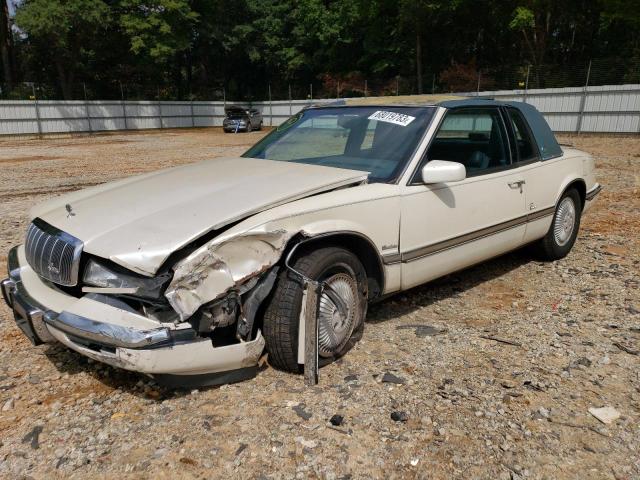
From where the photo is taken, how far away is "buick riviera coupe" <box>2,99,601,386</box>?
8.14ft

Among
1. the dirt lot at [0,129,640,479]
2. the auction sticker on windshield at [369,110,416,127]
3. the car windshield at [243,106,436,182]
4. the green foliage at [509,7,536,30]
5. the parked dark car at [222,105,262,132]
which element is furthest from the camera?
the parked dark car at [222,105,262,132]

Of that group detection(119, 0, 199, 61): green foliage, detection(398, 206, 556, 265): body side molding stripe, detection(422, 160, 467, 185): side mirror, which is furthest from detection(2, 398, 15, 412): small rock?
detection(119, 0, 199, 61): green foliage

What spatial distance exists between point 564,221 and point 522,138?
1.08 meters

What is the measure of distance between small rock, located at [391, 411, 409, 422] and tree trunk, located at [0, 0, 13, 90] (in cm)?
3819

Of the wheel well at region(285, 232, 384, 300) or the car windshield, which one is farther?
the car windshield

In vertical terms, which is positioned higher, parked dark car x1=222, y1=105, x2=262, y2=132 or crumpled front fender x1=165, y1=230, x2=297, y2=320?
crumpled front fender x1=165, y1=230, x2=297, y2=320

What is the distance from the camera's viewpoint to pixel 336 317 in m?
3.06

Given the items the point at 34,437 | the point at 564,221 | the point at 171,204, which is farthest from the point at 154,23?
the point at 34,437

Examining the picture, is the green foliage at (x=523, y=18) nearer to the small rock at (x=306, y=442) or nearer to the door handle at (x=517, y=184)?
the door handle at (x=517, y=184)

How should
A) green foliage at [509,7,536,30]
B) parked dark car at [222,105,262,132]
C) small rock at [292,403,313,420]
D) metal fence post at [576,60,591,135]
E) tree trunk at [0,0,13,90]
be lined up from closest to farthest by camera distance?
small rock at [292,403,313,420] → metal fence post at [576,60,591,135] → green foliage at [509,7,536,30] → parked dark car at [222,105,262,132] → tree trunk at [0,0,13,90]

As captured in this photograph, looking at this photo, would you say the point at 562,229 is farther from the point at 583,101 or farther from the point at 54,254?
the point at 583,101

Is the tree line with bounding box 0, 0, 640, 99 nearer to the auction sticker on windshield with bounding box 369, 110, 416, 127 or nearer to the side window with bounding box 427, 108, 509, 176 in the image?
the side window with bounding box 427, 108, 509, 176

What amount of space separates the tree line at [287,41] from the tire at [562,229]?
2138 centimetres

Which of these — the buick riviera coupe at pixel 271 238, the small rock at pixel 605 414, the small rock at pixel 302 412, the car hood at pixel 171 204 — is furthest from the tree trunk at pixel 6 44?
the small rock at pixel 605 414
